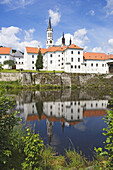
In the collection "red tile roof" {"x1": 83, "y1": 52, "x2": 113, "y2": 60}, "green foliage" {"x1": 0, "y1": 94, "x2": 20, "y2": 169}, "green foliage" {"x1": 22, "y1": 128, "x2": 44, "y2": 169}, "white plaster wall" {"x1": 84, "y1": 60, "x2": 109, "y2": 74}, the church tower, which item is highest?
the church tower

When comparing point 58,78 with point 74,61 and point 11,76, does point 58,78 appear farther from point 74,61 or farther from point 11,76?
point 11,76

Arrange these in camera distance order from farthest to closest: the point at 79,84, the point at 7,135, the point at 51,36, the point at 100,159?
1. the point at 51,36
2. the point at 79,84
3. the point at 100,159
4. the point at 7,135

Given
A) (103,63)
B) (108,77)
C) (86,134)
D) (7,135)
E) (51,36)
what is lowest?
(86,134)

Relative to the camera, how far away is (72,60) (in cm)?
5950

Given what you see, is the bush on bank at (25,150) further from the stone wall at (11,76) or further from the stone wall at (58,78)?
the stone wall at (11,76)

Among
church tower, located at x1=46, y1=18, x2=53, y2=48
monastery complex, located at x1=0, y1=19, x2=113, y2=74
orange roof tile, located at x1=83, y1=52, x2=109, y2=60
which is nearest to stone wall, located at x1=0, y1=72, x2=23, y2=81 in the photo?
monastery complex, located at x1=0, y1=19, x2=113, y2=74

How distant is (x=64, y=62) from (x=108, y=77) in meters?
20.3

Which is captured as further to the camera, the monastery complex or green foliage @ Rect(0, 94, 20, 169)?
the monastery complex

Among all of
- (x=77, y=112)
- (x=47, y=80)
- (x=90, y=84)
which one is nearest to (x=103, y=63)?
(x=90, y=84)

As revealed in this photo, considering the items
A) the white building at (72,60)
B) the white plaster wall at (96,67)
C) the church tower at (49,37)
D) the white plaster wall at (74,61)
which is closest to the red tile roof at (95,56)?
the white building at (72,60)

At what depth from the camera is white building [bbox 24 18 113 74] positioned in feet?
195

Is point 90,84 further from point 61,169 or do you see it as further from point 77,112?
point 61,169

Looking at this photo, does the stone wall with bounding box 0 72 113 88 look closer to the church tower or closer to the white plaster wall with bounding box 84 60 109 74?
the white plaster wall with bounding box 84 60 109 74

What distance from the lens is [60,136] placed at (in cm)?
1060
